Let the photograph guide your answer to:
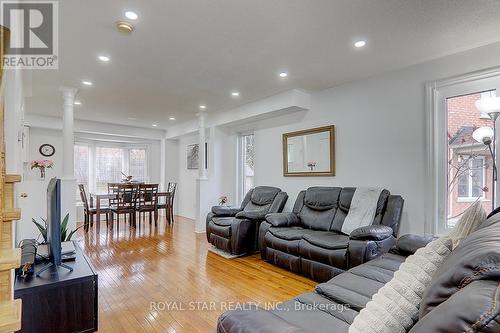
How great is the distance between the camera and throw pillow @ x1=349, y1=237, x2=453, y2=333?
0.87m

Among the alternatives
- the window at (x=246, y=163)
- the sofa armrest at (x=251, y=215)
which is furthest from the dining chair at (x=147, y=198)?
the sofa armrest at (x=251, y=215)

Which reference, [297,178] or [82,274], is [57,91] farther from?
[297,178]

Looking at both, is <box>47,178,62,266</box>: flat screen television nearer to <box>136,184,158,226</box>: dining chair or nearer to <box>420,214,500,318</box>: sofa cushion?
<box>420,214,500,318</box>: sofa cushion

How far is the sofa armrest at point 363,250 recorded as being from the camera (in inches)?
101

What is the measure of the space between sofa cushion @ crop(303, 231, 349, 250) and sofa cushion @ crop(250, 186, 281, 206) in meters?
1.30

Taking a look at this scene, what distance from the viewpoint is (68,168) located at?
13.7 ft

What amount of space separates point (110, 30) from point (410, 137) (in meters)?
3.39

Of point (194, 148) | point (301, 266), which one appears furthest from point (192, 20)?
point (194, 148)

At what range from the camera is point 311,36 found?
2.56 metres

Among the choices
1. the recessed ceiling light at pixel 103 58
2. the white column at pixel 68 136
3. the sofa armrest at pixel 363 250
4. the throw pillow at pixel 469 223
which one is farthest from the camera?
the white column at pixel 68 136

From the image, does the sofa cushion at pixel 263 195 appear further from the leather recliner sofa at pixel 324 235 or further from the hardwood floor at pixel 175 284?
the hardwood floor at pixel 175 284

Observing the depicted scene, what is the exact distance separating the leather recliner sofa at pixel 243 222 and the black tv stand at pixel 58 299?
2145mm

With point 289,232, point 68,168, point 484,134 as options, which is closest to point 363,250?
point 289,232

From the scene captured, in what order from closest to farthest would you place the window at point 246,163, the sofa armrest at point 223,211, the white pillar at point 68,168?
the white pillar at point 68,168 < the sofa armrest at point 223,211 < the window at point 246,163
